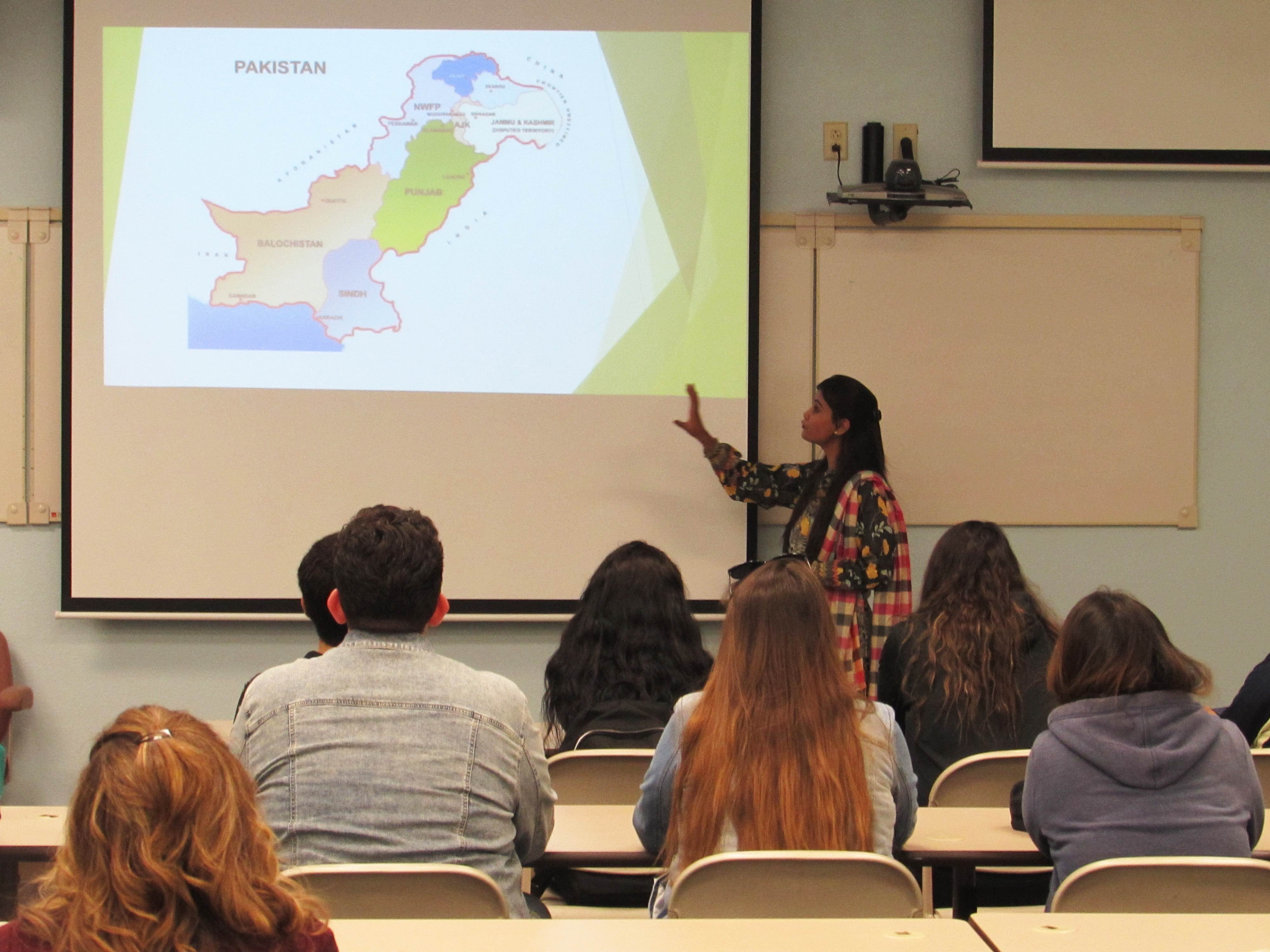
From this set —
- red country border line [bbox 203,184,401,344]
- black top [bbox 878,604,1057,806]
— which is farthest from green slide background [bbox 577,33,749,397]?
black top [bbox 878,604,1057,806]

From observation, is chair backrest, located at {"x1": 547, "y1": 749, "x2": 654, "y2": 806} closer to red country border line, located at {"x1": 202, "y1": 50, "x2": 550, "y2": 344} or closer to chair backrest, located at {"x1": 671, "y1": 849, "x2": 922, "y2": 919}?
chair backrest, located at {"x1": 671, "y1": 849, "x2": 922, "y2": 919}

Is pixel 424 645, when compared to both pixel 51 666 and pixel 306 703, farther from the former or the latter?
pixel 51 666

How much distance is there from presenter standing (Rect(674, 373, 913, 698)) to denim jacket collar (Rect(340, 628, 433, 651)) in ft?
7.74

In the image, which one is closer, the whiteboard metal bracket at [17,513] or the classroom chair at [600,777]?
the classroom chair at [600,777]

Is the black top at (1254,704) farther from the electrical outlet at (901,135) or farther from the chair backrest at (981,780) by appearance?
the electrical outlet at (901,135)

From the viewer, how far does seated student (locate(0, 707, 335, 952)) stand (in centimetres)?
107

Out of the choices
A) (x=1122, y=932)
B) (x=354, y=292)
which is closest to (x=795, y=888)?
(x=1122, y=932)

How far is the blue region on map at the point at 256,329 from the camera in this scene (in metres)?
4.29

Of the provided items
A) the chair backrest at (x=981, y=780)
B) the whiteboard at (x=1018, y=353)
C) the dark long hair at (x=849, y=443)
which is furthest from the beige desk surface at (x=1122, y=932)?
the whiteboard at (x=1018, y=353)

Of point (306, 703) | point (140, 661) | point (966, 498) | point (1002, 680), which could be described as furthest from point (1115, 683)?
point (140, 661)

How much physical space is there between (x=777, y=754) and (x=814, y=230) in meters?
2.94

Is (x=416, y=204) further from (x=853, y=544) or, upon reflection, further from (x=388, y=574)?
(x=388, y=574)

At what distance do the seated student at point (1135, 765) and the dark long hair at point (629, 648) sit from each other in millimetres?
931

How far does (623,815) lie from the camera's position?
7.32ft
